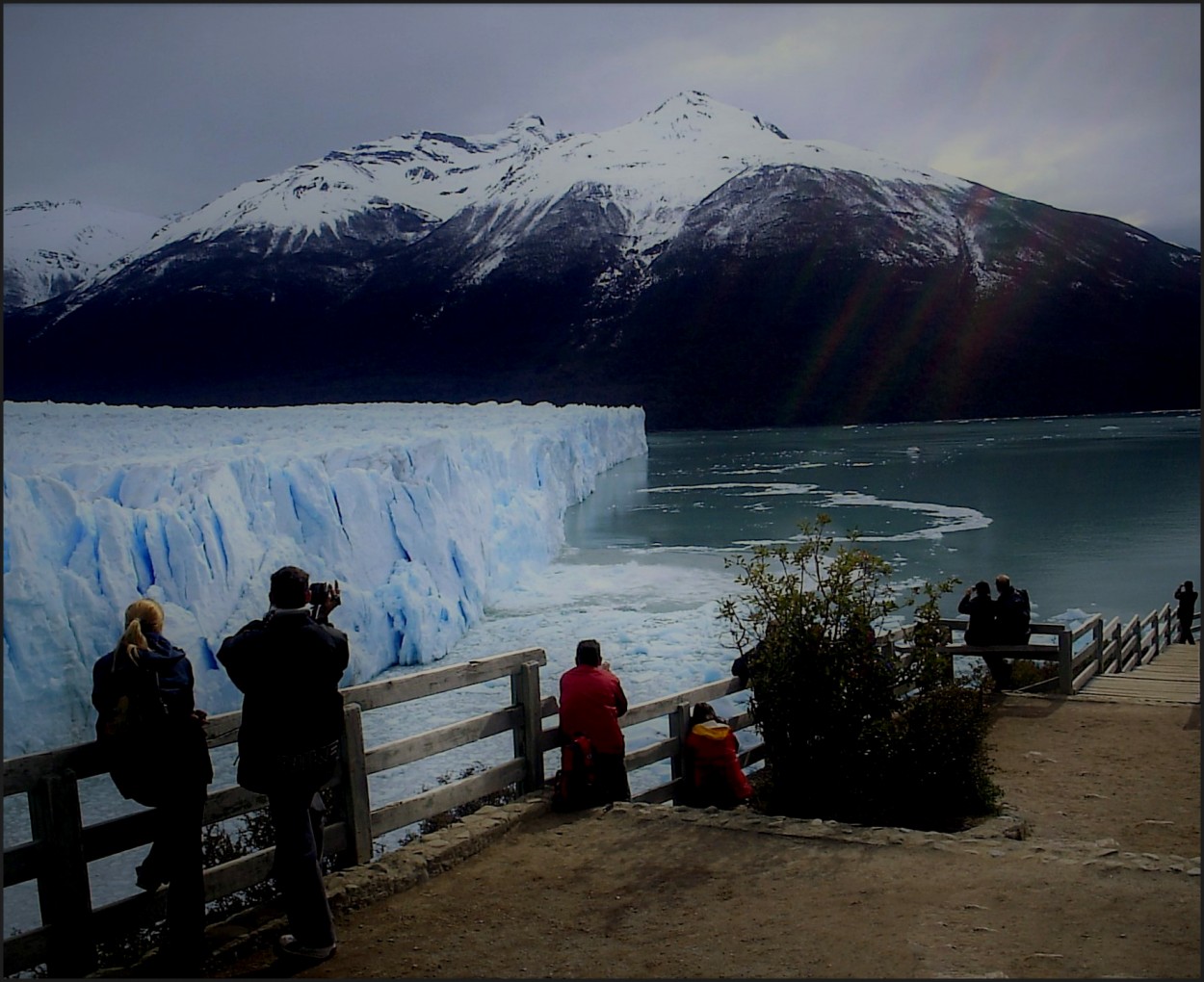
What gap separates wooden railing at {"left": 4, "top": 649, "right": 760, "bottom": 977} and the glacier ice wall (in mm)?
5191

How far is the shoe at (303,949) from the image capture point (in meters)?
2.71

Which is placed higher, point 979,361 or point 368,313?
point 368,313

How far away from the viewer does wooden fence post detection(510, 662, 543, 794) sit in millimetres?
3969

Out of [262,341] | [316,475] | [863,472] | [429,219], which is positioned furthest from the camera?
[429,219]

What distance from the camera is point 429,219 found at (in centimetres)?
13138

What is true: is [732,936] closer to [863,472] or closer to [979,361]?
A: [863,472]

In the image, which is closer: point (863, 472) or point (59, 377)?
point (863, 472)

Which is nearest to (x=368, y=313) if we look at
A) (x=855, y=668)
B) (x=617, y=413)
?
(x=617, y=413)

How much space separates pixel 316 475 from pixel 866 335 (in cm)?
9449

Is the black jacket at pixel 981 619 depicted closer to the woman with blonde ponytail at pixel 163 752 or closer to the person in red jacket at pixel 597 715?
the person in red jacket at pixel 597 715

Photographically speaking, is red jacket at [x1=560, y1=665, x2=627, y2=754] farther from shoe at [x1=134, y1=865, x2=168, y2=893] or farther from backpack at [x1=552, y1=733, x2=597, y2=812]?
shoe at [x1=134, y1=865, x2=168, y2=893]

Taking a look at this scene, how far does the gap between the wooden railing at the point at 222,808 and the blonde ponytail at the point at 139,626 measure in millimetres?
298

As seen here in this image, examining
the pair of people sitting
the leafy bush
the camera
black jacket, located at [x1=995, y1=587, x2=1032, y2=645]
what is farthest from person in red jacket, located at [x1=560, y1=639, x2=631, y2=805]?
black jacket, located at [x1=995, y1=587, x2=1032, y2=645]

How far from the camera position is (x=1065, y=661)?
23.7 ft
